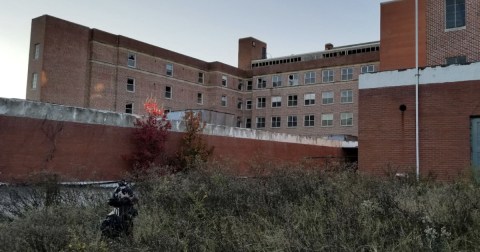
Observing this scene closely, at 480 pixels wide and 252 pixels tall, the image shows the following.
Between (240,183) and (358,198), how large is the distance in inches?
117

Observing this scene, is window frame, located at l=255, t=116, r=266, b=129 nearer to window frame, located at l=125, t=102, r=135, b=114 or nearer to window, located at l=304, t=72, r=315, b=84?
window, located at l=304, t=72, r=315, b=84

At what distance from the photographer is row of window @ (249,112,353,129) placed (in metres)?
53.6

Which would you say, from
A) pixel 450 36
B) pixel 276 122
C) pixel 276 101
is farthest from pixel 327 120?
pixel 450 36

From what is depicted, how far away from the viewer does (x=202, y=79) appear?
190ft

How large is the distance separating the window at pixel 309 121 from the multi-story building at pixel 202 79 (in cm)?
13

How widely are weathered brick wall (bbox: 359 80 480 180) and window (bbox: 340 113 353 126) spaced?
34554mm

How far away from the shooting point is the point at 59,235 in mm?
7047

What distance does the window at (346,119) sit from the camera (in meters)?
53.2

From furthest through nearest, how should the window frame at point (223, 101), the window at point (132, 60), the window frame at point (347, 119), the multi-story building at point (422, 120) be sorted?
the window frame at point (223, 101)
the window frame at point (347, 119)
the window at point (132, 60)
the multi-story building at point (422, 120)

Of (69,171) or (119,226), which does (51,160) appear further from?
(119,226)

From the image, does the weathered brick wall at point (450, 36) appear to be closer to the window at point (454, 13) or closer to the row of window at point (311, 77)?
the window at point (454, 13)

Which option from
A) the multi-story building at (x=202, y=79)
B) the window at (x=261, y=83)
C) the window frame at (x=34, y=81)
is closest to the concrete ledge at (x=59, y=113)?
the multi-story building at (x=202, y=79)

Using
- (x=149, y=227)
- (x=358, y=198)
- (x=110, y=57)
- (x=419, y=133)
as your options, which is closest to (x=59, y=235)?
(x=149, y=227)

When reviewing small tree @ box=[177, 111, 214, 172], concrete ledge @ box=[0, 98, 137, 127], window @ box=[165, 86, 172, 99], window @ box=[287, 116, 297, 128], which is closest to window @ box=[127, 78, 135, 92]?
window @ box=[165, 86, 172, 99]
